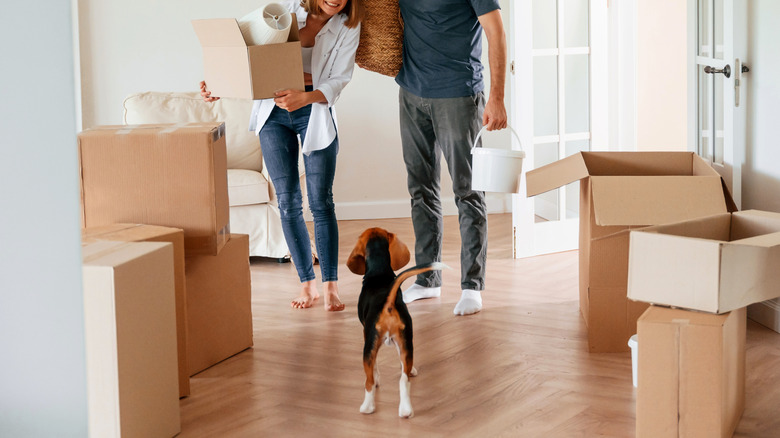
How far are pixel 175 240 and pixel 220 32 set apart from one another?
2.44ft

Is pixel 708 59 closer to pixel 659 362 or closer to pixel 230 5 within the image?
pixel 659 362

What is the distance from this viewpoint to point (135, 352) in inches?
73.5

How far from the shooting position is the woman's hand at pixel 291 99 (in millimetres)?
2752

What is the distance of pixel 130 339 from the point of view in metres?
1.85

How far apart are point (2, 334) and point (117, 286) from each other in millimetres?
547

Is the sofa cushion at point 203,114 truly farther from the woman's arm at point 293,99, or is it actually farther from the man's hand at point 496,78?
the man's hand at point 496,78

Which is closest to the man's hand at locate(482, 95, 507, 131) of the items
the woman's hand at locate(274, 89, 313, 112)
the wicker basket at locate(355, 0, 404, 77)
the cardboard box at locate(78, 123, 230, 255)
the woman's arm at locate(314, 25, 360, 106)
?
the wicker basket at locate(355, 0, 404, 77)

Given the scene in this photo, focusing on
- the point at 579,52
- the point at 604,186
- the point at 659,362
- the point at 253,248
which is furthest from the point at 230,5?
the point at 659,362

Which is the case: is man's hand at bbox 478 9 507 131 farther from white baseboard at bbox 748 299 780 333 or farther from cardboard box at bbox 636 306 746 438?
cardboard box at bbox 636 306 746 438

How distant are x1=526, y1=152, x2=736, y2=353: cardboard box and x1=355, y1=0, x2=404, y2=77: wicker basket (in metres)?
0.73

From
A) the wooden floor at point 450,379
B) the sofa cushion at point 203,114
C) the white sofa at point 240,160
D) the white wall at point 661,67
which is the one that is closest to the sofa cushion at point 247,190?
the white sofa at point 240,160

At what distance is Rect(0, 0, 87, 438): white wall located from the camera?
1.20 meters

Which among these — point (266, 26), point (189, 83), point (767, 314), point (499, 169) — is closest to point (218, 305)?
point (266, 26)

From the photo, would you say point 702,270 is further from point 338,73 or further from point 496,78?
point 338,73
